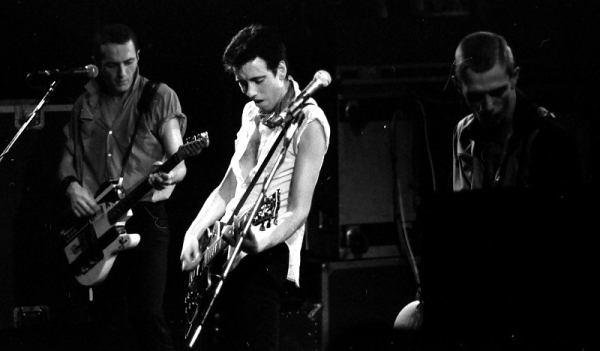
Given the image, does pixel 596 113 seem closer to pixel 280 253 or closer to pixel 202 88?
pixel 280 253

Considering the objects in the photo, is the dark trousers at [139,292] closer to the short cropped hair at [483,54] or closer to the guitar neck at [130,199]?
the guitar neck at [130,199]

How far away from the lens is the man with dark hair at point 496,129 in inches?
82.3

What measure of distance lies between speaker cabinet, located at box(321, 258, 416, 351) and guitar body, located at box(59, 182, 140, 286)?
75 cm

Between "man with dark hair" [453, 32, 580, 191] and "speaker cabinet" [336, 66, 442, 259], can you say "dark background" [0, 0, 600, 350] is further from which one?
"man with dark hair" [453, 32, 580, 191]

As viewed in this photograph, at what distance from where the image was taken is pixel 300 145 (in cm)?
222

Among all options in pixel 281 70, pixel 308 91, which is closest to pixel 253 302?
pixel 308 91

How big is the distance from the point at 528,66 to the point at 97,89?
5.27 ft

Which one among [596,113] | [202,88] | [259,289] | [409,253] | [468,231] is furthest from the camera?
[202,88]

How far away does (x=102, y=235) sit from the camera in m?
3.11

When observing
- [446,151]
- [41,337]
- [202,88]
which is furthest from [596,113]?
[41,337]

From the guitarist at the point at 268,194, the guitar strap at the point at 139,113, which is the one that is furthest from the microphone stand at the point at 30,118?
the guitarist at the point at 268,194

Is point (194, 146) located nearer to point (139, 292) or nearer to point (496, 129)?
point (139, 292)

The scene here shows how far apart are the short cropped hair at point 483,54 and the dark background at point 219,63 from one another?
418 mm

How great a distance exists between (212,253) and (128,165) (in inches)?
34.5
